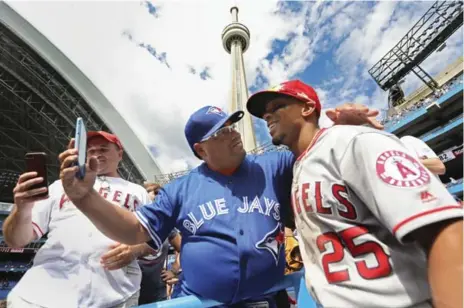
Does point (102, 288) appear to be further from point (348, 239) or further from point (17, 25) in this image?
point (17, 25)

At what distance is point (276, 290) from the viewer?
43.5 inches

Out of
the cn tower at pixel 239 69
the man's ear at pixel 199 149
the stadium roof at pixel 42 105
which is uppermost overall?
the cn tower at pixel 239 69

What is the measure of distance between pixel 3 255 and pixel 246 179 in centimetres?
2455

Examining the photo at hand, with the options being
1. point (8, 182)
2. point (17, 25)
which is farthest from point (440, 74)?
point (8, 182)

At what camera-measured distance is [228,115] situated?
126 cm

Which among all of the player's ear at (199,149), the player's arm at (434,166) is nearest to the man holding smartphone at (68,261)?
the player's ear at (199,149)

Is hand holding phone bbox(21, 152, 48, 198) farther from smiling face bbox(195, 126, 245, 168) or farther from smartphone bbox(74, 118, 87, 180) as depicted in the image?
smiling face bbox(195, 126, 245, 168)

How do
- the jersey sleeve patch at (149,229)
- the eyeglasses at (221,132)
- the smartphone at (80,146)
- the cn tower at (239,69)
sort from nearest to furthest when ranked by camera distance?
the smartphone at (80,146), the jersey sleeve patch at (149,229), the eyeglasses at (221,132), the cn tower at (239,69)

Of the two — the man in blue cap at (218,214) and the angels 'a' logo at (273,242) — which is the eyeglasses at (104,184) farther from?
the angels 'a' logo at (273,242)

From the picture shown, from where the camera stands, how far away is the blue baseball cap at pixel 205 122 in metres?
1.24

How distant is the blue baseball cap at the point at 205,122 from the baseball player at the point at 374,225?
1.50 ft

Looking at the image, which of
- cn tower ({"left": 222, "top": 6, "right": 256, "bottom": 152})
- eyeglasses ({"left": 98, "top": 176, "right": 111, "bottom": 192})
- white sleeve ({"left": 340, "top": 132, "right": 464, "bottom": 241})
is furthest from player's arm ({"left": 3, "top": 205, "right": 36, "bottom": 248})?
cn tower ({"left": 222, "top": 6, "right": 256, "bottom": 152})

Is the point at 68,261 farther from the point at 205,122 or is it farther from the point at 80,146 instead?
the point at 205,122

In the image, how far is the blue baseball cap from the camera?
48.8 inches
